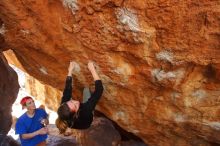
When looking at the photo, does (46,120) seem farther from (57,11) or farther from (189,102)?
(189,102)

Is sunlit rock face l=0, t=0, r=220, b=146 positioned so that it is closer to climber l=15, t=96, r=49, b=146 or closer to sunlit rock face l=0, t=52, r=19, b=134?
climber l=15, t=96, r=49, b=146

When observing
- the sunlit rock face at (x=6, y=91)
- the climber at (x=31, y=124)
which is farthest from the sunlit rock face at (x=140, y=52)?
the sunlit rock face at (x=6, y=91)

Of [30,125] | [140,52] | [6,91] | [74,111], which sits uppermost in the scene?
[140,52]

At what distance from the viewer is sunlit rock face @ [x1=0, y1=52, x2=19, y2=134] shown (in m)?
6.03

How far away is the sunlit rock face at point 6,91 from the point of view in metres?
6.03

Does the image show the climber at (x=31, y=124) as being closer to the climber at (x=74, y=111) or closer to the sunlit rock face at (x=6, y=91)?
the climber at (x=74, y=111)

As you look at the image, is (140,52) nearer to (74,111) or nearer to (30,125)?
(74,111)

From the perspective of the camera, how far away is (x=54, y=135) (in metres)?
7.70

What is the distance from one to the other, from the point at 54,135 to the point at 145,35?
462 centimetres

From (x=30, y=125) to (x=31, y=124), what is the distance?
21 millimetres

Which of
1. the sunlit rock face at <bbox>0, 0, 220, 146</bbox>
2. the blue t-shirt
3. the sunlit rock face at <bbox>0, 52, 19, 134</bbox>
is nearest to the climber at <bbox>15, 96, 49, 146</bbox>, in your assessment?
the blue t-shirt

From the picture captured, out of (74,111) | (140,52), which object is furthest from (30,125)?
(140,52)

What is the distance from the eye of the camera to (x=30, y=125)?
4828 millimetres

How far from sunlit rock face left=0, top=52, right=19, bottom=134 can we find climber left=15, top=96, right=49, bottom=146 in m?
1.45
